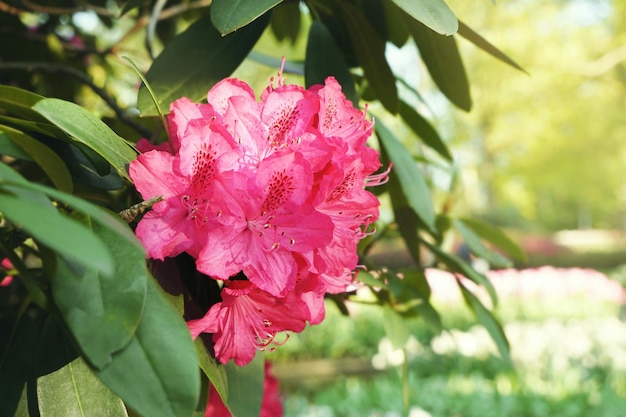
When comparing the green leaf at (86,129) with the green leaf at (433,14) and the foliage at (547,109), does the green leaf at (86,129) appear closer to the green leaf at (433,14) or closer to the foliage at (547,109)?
the green leaf at (433,14)

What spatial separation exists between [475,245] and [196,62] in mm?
512

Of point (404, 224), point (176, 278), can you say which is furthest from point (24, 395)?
point (404, 224)

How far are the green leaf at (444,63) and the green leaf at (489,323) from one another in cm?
25

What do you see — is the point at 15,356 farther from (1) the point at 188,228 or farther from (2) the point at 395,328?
(2) the point at 395,328

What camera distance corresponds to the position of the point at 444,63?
0.72 meters

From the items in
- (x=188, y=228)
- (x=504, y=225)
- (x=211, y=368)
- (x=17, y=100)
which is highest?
(x=17, y=100)

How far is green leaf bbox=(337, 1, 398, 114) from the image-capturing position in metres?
0.72

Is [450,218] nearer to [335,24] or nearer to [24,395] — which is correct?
[335,24]

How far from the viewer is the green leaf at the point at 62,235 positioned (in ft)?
0.87

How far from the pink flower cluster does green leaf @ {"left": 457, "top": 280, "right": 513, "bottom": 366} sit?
0.38m

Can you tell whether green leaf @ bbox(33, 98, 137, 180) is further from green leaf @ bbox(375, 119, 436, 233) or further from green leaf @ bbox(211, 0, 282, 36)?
green leaf @ bbox(375, 119, 436, 233)

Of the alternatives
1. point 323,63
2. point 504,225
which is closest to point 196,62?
point 323,63

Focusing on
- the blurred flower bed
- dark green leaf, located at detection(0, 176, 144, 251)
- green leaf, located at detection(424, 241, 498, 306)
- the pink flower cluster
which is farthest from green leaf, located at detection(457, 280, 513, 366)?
the blurred flower bed

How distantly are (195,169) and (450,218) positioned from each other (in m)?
0.64
